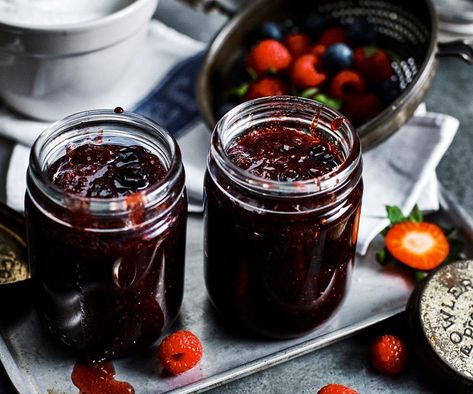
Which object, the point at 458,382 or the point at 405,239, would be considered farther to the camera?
the point at 405,239

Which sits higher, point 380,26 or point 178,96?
point 380,26

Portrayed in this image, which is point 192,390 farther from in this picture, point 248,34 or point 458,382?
point 248,34

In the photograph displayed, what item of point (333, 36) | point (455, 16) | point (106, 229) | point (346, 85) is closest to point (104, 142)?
point (106, 229)

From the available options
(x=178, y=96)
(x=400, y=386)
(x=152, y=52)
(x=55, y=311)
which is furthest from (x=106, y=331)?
(x=152, y=52)

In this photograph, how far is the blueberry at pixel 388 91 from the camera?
187 centimetres

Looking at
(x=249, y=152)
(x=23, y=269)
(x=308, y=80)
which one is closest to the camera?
(x=249, y=152)

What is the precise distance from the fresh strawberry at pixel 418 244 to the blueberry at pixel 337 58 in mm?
395

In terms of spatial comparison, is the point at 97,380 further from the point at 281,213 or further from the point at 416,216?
the point at 416,216

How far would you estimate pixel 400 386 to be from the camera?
1.50m

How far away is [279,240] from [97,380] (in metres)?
0.38

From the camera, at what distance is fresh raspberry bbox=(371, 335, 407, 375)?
150 centimetres

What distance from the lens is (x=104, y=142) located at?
1.45 metres

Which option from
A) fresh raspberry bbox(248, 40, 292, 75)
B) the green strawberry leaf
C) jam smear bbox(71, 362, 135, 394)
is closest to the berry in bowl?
fresh raspberry bbox(248, 40, 292, 75)

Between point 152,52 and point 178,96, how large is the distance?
0.51 ft
